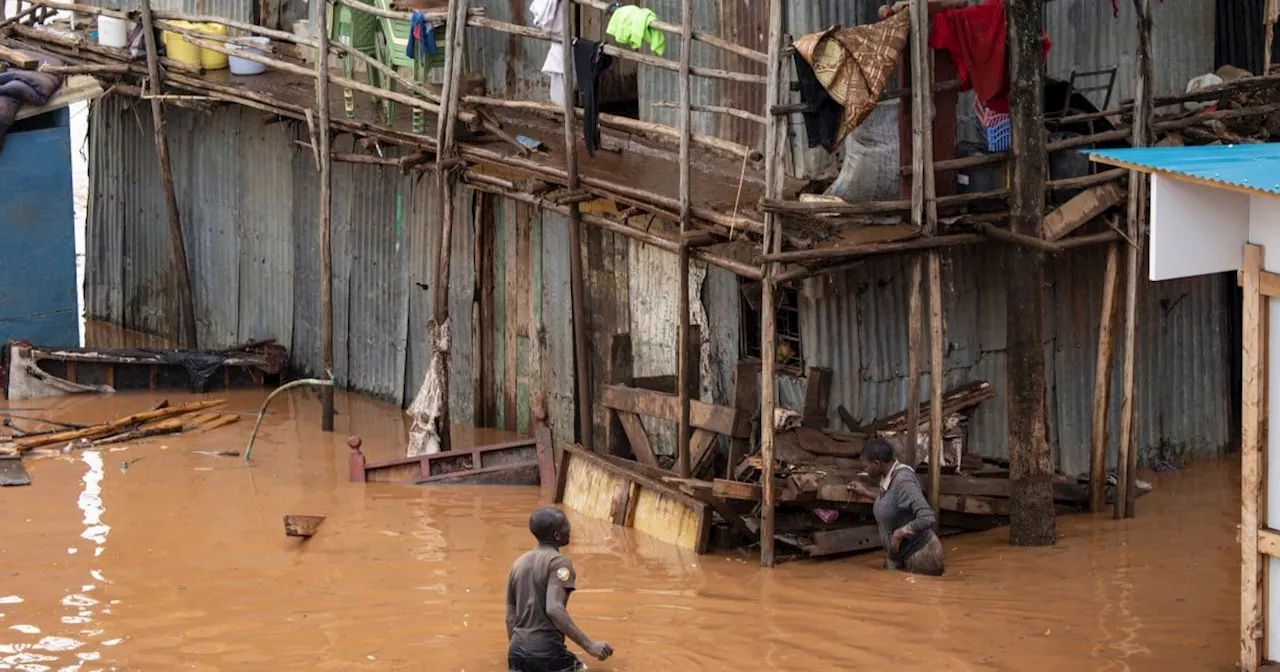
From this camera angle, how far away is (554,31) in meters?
14.3

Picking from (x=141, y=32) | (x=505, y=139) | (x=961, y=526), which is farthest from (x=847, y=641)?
(x=141, y=32)

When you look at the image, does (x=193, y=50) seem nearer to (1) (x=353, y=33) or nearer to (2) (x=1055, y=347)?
(1) (x=353, y=33)

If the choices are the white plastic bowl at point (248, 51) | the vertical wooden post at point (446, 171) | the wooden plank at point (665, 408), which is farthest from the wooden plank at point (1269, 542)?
the white plastic bowl at point (248, 51)

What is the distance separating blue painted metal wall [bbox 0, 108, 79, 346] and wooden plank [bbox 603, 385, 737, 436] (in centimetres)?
841

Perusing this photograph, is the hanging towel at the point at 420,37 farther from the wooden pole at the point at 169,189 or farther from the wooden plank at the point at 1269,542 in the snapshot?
the wooden plank at the point at 1269,542

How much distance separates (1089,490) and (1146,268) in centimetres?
190

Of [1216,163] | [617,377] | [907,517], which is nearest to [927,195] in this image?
[907,517]

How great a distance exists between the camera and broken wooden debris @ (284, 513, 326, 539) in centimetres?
1254

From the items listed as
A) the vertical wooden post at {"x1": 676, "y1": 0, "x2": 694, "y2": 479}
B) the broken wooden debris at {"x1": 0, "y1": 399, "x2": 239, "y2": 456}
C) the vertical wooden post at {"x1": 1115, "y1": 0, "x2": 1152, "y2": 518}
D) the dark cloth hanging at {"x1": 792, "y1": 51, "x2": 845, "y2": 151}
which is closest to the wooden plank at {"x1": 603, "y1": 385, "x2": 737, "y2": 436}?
the vertical wooden post at {"x1": 676, "y1": 0, "x2": 694, "y2": 479}

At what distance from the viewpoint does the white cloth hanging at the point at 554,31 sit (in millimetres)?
14125

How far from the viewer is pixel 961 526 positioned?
12445 millimetres

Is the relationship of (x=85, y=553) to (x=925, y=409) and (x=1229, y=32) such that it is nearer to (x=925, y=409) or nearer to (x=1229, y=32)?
(x=925, y=409)

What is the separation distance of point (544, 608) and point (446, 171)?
6537 mm

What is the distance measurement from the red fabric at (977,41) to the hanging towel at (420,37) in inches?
203
